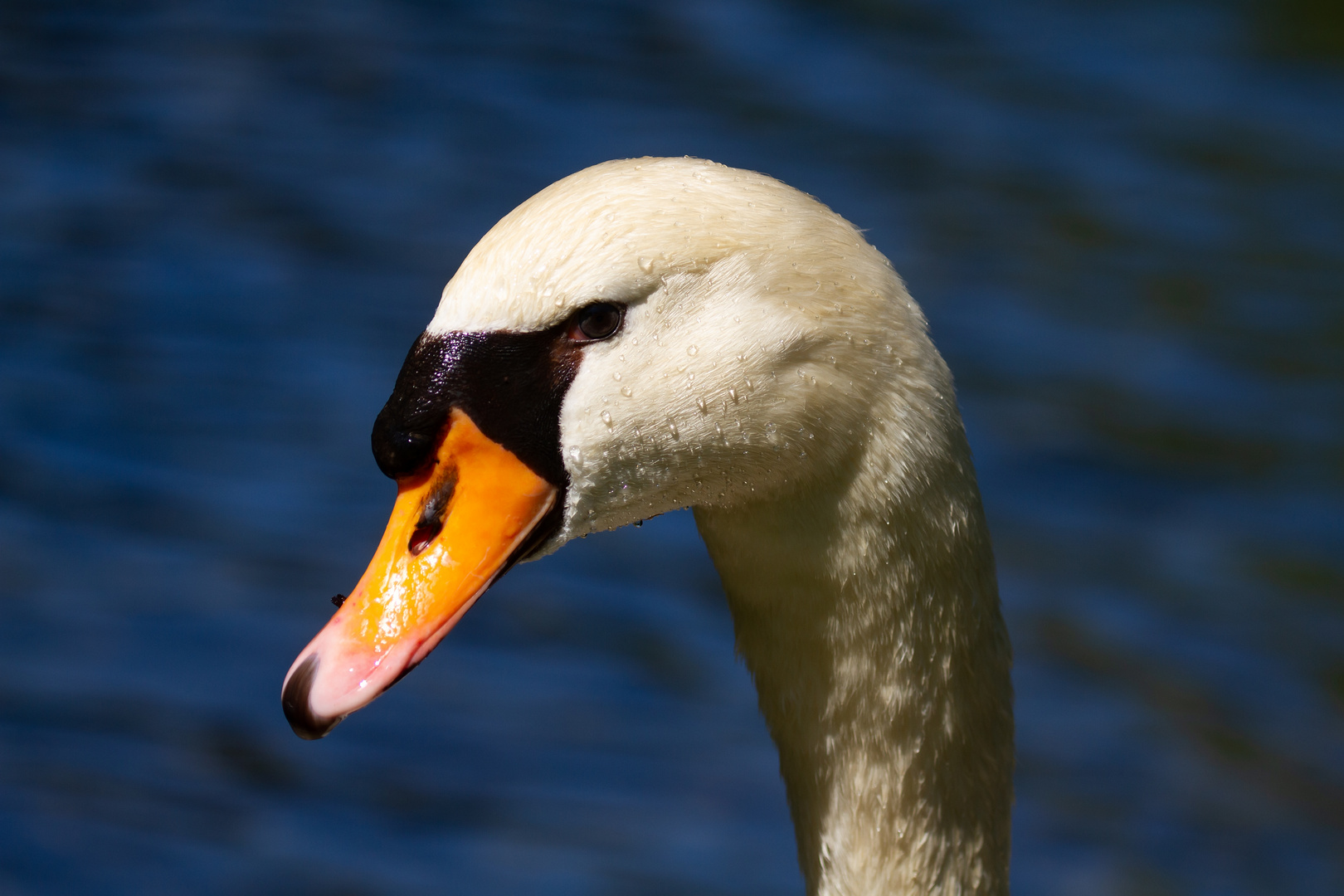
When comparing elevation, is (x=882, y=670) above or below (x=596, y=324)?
below

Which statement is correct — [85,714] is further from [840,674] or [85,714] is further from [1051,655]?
[840,674]

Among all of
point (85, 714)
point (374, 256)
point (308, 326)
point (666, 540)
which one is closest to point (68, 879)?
point (85, 714)

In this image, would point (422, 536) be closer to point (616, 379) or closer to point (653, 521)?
point (616, 379)

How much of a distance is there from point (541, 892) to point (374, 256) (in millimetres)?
3296

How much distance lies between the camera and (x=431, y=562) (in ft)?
7.23

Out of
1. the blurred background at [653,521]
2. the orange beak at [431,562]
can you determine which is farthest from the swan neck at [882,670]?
the blurred background at [653,521]

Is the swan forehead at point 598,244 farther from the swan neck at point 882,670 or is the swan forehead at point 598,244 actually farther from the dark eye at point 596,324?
the swan neck at point 882,670

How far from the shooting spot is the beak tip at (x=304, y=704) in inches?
83.4

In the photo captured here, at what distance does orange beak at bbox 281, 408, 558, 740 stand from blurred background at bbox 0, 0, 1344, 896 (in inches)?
97.2

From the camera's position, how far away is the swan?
209cm

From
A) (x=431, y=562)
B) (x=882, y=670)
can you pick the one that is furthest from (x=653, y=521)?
(x=431, y=562)

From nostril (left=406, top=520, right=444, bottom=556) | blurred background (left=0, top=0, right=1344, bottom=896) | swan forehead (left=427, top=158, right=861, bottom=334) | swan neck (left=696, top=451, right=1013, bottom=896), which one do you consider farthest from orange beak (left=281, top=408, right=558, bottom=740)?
blurred background (left=0, top=0, right=1344, bottom=896)

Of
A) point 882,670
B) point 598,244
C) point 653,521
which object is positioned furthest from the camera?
point 653,521

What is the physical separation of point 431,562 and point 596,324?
0.39m
